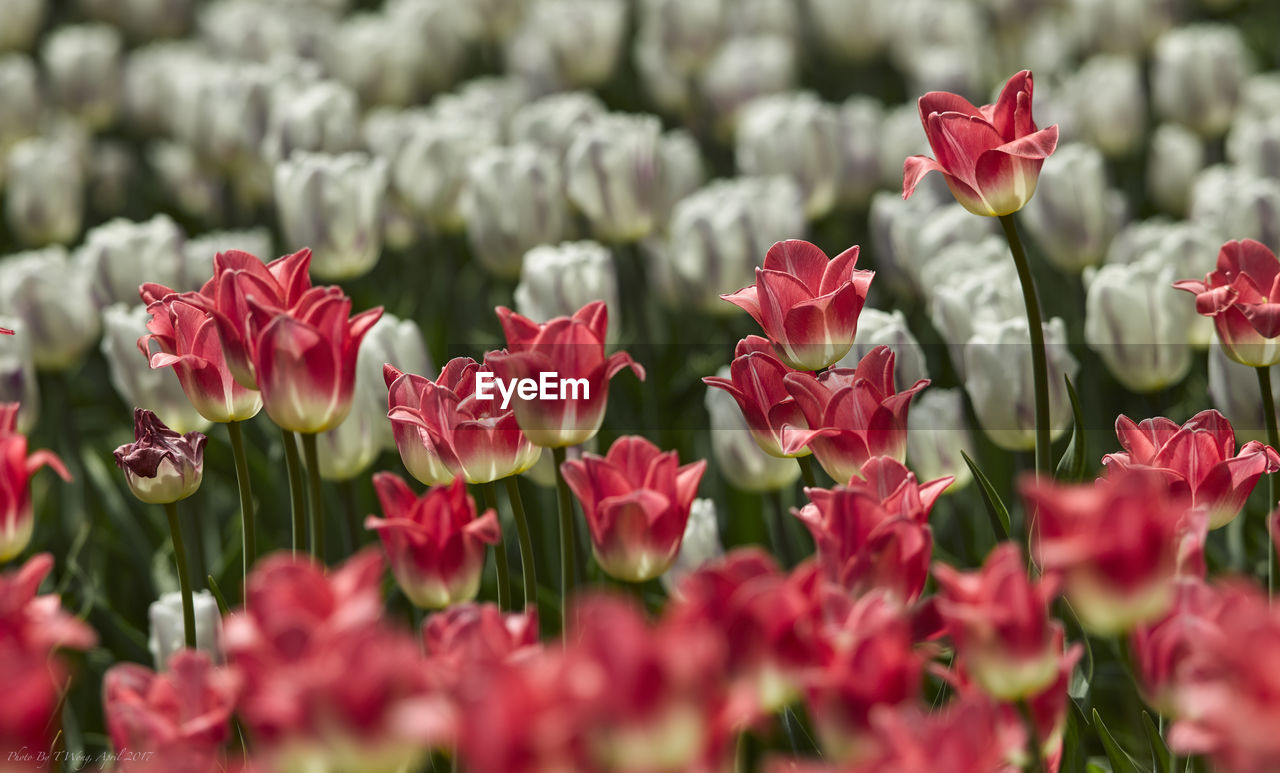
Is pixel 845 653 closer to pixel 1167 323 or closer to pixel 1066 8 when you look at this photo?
pixel 1167 323

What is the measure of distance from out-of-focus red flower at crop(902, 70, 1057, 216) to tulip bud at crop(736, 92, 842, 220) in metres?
1.16

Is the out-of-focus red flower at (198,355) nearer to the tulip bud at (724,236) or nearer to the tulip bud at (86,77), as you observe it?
the tulip bud at (724,236)

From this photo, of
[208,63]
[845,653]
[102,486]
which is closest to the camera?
[845,653]

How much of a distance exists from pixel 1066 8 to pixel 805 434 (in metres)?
2.48

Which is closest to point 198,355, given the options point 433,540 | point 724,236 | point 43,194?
point 433,540

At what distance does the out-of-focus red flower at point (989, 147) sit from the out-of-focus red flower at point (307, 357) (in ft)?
1.27

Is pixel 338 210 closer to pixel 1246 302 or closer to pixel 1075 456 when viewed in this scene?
pixel 1075 456

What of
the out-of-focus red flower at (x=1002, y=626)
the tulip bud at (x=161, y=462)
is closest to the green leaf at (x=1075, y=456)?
the out-of-focus red flower at (x=1002, y=626)

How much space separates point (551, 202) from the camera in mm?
1840

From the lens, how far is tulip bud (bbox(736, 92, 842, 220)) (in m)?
2.05

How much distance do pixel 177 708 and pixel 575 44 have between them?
2213 mm

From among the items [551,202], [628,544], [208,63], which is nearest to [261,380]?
[628,544]

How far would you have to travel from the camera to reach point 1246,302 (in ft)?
2.89

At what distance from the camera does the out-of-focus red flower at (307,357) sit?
0.76 metres
